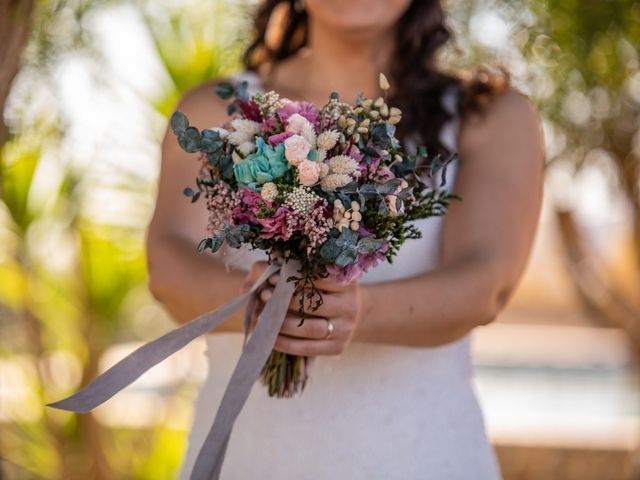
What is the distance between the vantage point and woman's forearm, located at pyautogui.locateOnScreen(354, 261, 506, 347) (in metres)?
2.34

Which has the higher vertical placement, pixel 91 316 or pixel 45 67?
pixel 45 67

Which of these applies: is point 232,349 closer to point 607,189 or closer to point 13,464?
point 607,189

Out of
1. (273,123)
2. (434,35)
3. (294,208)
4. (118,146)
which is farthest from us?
(118,146)

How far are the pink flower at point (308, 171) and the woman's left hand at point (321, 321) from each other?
30 centimetres

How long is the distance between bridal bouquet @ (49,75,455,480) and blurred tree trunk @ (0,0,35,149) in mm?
517

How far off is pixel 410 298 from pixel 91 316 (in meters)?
3.96

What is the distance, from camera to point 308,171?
1895mm

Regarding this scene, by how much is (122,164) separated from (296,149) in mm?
3751

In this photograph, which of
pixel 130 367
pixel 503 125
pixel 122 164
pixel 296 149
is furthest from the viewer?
pixel 122 164

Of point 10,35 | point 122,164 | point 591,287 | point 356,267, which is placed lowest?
point 591,287

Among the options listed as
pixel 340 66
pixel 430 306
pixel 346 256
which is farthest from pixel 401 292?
pixel 340 66

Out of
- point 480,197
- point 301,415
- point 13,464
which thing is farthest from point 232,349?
point 13,464

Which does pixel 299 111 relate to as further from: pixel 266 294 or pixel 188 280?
pixel 188 280

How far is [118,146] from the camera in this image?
212 inches
